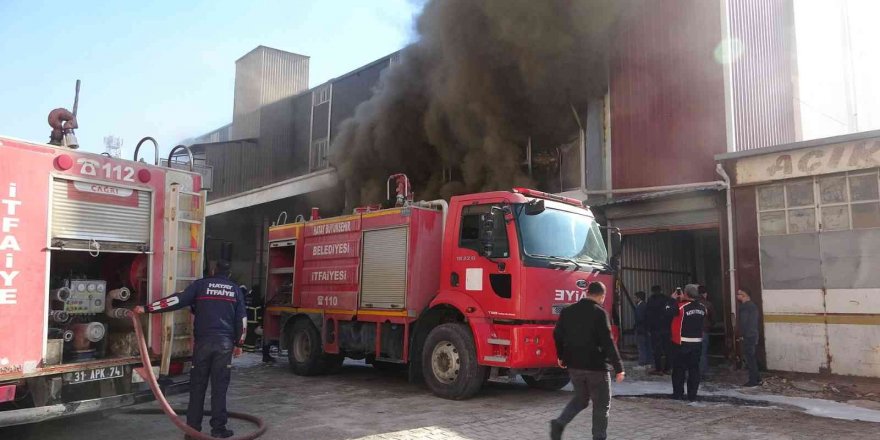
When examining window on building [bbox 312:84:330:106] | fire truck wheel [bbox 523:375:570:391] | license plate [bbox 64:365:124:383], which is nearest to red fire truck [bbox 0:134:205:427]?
license plate [bbox 64:365:124:383]

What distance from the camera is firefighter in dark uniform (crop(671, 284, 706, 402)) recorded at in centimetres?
777

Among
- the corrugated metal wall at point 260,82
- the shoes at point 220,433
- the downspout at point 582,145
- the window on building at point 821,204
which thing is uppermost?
the corrugated metal wall at point 260,82

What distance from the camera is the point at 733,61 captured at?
465 inches

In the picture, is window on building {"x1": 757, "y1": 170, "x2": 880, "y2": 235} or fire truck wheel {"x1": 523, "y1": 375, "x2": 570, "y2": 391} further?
window on building {"x1": 757, "y1": 170, "x2": 880, "y2": 235}

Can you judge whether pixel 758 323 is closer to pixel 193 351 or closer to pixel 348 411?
pixel 348 411

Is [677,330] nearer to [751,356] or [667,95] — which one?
[751,356]

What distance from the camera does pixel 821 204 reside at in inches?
374

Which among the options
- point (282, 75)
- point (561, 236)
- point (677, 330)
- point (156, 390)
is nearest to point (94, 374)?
point (156, 390)

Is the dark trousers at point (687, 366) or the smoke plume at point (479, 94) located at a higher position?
the smoke plume at point (479, 94)

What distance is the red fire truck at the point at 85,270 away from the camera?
4746 mm

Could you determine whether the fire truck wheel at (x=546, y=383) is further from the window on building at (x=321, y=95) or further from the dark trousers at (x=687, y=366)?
the window on building at (x=321, y=95)

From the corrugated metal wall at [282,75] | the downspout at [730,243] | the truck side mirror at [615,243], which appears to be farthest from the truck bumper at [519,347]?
the corrugated metal wall at [282,75]

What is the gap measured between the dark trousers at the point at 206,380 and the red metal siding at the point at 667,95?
917cm

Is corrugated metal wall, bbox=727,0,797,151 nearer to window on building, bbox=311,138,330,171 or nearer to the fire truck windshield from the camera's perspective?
the fire truck windshield
